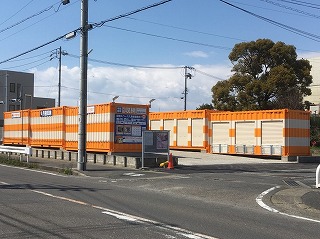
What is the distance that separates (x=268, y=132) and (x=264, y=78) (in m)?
17.8

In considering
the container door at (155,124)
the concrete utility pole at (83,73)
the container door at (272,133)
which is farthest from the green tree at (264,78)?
the concrete utility pole at (83,73)

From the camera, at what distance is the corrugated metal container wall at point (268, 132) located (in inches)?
1167

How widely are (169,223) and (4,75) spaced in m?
68.4

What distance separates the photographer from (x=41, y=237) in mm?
7137

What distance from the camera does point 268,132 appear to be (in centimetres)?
3038

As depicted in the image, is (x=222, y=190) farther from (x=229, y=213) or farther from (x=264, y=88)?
(x=264, y=88)

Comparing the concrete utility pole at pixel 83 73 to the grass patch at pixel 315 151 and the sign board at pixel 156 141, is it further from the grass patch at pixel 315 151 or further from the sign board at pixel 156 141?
the grass patch at pixel 315 151

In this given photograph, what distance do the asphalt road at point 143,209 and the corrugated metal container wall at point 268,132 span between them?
12.1m

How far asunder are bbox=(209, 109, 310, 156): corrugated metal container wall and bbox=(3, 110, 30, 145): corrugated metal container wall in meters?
15.6

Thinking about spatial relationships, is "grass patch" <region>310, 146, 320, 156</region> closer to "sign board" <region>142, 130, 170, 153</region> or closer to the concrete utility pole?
"sign board" <region>142, 130, 170, 153</region>

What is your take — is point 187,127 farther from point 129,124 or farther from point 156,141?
point 156,141

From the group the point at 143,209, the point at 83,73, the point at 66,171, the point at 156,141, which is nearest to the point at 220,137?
the point at 156,141

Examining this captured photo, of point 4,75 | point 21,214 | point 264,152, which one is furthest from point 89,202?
point 4,75

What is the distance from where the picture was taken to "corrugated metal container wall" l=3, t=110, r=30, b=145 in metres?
35.0
